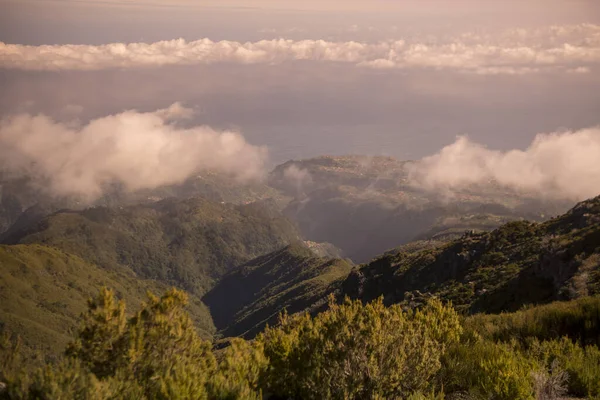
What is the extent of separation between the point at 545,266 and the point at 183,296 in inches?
1893

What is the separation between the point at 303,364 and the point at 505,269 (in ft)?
217

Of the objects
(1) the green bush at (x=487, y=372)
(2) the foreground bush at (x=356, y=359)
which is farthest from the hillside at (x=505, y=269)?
(2) the foreground bush at (x=356, y=359)

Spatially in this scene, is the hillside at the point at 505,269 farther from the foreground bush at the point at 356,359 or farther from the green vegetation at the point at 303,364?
the foreground bush at the point at 356,359

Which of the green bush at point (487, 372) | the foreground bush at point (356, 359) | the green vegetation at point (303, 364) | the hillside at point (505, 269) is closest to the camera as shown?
the green vegetation at point (303, 364)

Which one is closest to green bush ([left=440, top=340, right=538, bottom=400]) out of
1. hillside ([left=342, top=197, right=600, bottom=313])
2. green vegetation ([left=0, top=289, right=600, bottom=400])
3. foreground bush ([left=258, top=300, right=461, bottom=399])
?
green vegetation ([left=0, top=289, right=600, bottom=400])

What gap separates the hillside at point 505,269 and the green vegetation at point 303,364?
2276cm

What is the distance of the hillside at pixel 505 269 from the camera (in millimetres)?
45969

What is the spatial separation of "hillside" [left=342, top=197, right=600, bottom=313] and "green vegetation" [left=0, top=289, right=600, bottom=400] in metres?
22.8

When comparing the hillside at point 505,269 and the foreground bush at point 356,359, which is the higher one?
the foreground bush at point 356,359

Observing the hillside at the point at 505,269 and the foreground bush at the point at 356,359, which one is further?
the hillside at the point at 505,269

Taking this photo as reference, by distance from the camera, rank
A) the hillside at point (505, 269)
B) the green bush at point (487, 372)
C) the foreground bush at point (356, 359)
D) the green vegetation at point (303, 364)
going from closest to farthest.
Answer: the green vegetation at point (303, 364), the green bush at point (487, 372), the foreground bush at point (356, 359), the hillside at point (505, 269)

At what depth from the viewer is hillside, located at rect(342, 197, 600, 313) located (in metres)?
46.0

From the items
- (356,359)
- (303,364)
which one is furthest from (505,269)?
(356,359)

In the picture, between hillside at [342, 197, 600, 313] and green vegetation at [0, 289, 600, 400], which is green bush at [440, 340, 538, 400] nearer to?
green vegetation at [0, 289, 600, 400]
